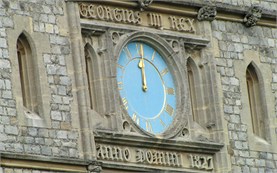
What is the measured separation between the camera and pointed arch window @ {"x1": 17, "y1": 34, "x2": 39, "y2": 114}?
47969 mm

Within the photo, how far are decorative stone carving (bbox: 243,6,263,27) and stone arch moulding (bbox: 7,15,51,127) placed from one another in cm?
526

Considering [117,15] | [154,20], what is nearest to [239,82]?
[154,20]

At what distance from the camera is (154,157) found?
49344mm

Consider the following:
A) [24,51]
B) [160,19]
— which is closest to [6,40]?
[24,51]

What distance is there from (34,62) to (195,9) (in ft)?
14.4

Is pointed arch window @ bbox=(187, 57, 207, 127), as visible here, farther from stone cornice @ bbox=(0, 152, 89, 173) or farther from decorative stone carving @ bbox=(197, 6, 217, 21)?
stone cornice @ bbox=(0, 152, 89, 173)

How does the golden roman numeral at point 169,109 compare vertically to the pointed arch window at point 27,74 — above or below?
below

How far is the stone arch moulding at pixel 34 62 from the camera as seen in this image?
47500 millimetres

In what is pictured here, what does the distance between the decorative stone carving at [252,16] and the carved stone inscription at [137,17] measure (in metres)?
1.38

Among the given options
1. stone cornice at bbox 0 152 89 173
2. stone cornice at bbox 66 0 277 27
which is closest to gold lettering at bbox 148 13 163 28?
stone cornice at bbox 66 0 277 27

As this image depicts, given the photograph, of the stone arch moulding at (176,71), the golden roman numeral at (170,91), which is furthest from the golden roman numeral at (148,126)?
the golden roman numeral at (170,91)

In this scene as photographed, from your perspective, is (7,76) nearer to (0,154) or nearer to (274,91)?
(0,154)

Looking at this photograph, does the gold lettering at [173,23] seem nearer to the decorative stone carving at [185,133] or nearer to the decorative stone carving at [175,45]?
the decorative stone carving at [175,45]

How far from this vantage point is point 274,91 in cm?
5209
